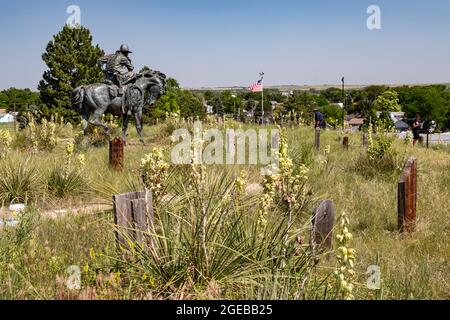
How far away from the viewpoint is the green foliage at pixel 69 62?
29377mm

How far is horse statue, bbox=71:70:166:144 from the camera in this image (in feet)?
40.9

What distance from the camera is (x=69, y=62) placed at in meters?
29.4

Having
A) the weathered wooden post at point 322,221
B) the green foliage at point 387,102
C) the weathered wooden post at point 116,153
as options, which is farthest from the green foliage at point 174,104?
the green foliage at point 387,102

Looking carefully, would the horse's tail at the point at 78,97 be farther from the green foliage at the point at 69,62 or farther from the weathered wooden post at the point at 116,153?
the green foliage at the point at 69,62

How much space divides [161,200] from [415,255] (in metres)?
2.85

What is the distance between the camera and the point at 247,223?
3914mm

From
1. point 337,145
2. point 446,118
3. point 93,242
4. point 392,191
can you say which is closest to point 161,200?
point 93,242

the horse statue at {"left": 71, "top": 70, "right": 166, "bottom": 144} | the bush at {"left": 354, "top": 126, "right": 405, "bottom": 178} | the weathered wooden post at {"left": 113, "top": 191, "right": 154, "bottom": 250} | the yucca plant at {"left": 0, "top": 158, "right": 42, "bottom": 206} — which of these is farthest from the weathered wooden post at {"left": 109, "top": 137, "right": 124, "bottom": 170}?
the bush at {"left": 354, "top": 126, "right": 405, "bottom": 178}

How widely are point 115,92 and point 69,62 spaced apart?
18.9m

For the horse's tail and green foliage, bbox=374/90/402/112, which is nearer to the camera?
the horse's tail

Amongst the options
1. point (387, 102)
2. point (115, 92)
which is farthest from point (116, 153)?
point (387, 102)

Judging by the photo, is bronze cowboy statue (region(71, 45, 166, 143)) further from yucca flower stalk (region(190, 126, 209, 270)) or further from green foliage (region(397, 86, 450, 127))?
green foliage (region(397, 86, 450, 127))

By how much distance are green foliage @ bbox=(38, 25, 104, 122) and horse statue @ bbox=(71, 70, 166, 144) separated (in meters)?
17.4

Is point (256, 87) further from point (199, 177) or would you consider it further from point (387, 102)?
point (387, 102)
